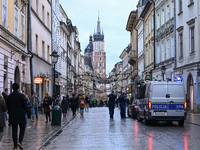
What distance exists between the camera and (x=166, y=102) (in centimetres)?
1914

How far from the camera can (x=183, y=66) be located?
111 ft

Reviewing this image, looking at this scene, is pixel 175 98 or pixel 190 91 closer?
pixel 175 98

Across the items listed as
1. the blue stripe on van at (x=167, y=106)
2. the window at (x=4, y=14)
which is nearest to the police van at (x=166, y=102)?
the blue stripe on van at (x=167, y=106)

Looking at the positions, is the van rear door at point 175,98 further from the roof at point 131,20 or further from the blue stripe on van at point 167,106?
the roof at point 131,20

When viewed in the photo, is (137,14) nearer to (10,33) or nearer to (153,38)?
(153,38)

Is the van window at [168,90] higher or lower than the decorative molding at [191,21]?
lower

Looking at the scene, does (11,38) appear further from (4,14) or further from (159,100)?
(159,100)

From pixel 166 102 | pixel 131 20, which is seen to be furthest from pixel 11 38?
pixel 131 20

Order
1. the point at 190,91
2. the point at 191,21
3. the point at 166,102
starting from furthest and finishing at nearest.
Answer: the point at 190,91 < the point at 191,21 < the point at 166,102

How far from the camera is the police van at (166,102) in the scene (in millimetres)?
19109

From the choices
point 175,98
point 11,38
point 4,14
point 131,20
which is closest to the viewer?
point 175,98

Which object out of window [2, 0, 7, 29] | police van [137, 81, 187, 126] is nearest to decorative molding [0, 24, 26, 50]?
window [2, 0, 7, 29]

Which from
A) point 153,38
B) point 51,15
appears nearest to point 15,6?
point 51,15

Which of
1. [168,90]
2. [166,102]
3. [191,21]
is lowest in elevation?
[166,102]
